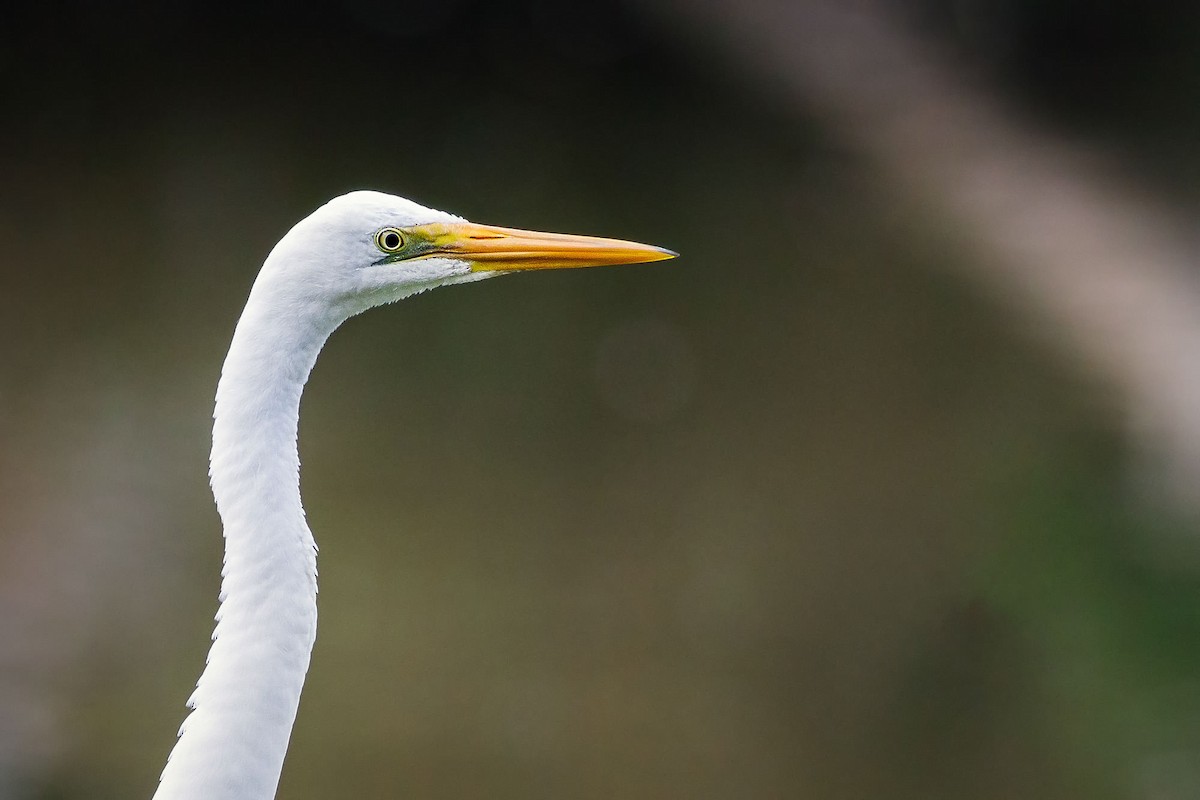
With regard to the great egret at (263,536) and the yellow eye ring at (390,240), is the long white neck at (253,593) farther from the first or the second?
the yellow eye ring at (390,240)

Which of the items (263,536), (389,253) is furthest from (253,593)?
(389,253)

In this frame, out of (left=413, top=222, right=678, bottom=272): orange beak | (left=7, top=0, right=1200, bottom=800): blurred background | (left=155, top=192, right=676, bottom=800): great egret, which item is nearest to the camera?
(left=155, top=192, right=676, bottom=800): great egret

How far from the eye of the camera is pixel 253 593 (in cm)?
90

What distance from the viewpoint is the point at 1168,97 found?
3.28m

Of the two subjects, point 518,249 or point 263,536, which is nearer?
point 263,536

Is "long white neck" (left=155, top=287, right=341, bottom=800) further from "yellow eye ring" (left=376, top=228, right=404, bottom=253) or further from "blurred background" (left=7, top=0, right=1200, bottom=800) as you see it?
"blurred background" (left=7, top=0, right=1200, bottom=800)

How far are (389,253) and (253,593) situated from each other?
1.07ft

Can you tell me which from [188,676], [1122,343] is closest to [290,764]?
[188,676]

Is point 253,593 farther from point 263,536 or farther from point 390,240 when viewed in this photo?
point 390,240

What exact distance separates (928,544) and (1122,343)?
0.91m

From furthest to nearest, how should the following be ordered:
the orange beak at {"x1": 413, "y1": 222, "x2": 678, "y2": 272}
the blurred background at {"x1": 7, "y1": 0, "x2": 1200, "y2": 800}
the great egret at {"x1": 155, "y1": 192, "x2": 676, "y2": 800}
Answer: the blurred background at {"x1": 7, "y1": 0, "x2": 1200, "y2": 800}
the orange beak at {"x1": 413, "y1": 222, "x2": 678, "y2": 272}
the great egret at {"x1": 155, "y1": 192, "x2": 676, "y2": 800}

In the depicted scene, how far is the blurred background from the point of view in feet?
7.63

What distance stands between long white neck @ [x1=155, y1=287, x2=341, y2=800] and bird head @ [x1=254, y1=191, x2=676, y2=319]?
4cm

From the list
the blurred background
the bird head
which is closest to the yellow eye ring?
the bird head
